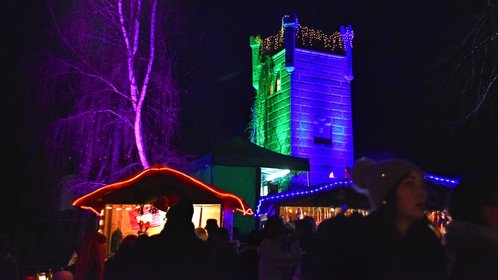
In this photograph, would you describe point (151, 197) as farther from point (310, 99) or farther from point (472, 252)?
point (310, 99)

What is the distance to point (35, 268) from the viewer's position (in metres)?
16.0


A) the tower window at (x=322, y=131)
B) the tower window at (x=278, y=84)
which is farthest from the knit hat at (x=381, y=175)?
the tower window at (x=278, y=84)

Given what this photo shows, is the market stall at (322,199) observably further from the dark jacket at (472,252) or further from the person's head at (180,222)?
the dark jacket at (472,252)

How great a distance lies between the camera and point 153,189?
989 centimetres

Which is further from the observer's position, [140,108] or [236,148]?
[236,148]

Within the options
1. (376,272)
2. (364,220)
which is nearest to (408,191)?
(364,220)

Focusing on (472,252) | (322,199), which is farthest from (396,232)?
(322,199)

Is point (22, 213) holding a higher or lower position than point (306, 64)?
lower

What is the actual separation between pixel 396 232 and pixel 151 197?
804cm

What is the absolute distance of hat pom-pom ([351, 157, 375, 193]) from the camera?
2.59 metres

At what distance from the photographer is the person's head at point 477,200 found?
8.78ft

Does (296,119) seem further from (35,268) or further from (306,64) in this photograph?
(35,268)

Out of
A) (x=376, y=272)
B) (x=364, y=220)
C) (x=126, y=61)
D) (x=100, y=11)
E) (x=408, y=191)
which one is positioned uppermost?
(x=100, y=11)

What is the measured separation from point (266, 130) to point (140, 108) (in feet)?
61.5
